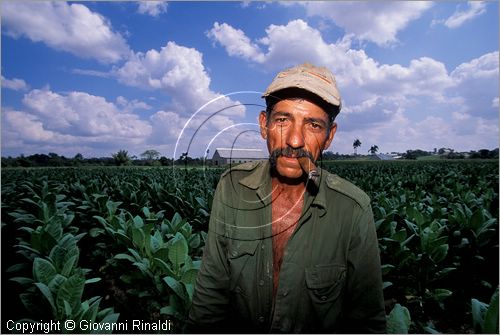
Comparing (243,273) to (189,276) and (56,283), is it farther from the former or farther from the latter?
(56,283)

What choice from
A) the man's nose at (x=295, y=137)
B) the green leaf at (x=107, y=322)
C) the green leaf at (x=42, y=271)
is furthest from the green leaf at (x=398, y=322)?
the green leaf at (x=42, y=271)

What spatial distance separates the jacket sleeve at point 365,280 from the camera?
191 centimetres

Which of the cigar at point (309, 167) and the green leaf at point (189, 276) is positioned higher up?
the cigar at point (309, 167)

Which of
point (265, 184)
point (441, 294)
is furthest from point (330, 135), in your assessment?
point (441, 294)

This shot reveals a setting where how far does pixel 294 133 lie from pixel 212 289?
1160mm

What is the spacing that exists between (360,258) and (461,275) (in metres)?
3.86

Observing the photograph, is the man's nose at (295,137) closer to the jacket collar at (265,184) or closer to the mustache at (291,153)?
the mustache at (291,153)

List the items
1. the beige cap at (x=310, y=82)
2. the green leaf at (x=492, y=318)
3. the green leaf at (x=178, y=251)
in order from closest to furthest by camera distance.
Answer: the green leaf at (x=492, y=318) < the beige cap at (x=310, y=82) < the green leaf at (x=178, y=251)

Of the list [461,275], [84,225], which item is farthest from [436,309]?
[84,225]

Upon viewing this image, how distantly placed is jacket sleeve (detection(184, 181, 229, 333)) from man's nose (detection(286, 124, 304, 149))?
722mm

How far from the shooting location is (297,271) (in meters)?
2.00

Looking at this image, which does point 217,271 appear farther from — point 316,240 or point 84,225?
point 84,225

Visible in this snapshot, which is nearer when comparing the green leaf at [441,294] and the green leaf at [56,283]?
the green leaf at [56,283]

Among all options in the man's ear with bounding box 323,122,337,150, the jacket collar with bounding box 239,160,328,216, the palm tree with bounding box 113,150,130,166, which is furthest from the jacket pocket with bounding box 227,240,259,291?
the palm tree with bounding box 113,150,130,166
